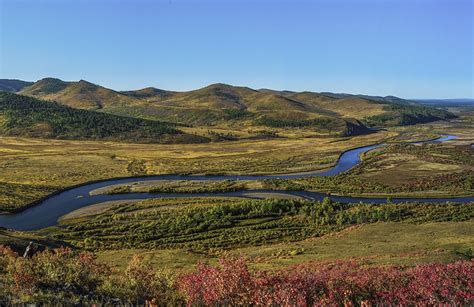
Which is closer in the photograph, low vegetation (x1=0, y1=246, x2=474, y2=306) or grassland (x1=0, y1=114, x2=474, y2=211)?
low vegetation (x1=0, y1=246, x2=474, y2=306)

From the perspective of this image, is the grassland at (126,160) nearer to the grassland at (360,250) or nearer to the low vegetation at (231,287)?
the grassland at (360,250)

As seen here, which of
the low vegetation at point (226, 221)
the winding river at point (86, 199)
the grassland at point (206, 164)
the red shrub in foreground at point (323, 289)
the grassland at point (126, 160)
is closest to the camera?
the red shrub in foreground at point (323, 289)

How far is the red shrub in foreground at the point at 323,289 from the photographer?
1337cm

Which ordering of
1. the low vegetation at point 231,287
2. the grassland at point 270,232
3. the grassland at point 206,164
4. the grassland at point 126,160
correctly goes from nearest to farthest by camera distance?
the low vegetation at point 231,287
the grassland at point 270,232
the grassland at point 206,164
the grassland at point 126,160

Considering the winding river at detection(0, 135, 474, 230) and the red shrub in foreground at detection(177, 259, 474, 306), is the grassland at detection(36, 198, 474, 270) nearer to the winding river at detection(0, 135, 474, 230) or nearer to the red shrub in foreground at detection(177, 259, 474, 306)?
the winding river at detection(0, 135, 474, 230)

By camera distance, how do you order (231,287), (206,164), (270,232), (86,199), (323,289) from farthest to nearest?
(206,164)
(86,199)
(270,232)
(323,289)
(231,287)

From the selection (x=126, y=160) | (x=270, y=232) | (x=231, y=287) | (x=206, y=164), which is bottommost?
(x=270, y=232)

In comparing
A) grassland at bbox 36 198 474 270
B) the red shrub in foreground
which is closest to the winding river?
grassland at bbox 36 198 474 270

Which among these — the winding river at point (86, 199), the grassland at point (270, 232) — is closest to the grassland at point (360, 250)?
the grassland at point (270, 232)

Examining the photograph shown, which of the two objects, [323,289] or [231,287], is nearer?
[231,287]

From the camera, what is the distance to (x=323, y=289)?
1519 centimetres

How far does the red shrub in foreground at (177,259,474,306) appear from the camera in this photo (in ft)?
43.9

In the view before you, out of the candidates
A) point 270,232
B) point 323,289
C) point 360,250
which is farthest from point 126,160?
point 323,289

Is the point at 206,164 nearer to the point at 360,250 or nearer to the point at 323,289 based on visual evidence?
the point at 360,250
